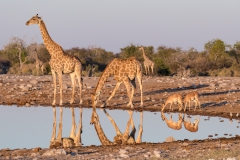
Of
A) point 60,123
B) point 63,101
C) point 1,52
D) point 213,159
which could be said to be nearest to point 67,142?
point 60,123

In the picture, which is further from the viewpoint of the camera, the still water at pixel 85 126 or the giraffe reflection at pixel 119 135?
the still water at pixel 85 126

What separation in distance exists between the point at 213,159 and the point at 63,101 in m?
12.5

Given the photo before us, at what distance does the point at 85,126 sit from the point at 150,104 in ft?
14.9

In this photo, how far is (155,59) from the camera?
4231 centimetres

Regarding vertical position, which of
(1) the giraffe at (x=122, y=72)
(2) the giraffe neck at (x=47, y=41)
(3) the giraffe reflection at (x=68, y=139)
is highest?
(2) the giraffe neck at (x=47, y=41)

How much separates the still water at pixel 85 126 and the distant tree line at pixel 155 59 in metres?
17.1

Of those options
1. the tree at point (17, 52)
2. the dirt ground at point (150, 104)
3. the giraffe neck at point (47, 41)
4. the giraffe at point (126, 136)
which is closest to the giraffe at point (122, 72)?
the dirt ground at point (150, 104)

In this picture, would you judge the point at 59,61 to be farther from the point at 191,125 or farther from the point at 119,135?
the point at 119,135

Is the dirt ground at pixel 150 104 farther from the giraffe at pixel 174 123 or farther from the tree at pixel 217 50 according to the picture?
the tree at pixel 217 50

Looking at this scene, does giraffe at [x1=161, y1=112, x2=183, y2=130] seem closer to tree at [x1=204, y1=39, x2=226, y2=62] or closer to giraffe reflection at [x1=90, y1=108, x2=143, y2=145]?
giraffe reflection at [x1=90, y1=108, x2=143, y2=145]

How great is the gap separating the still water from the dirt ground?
1.05 meters

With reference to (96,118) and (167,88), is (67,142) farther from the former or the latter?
(167,88)

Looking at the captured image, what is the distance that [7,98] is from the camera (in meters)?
22.6

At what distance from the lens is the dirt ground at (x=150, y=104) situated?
10.7 meters
